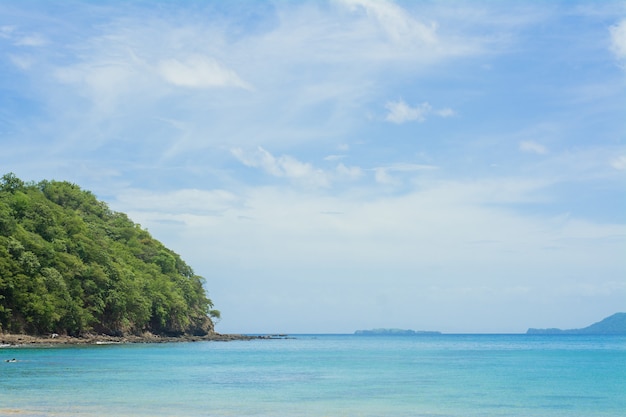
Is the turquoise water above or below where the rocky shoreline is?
below

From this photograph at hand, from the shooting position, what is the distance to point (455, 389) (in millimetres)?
32969

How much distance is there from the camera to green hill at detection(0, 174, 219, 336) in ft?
216

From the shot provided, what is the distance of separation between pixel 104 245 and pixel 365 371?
5575 cm

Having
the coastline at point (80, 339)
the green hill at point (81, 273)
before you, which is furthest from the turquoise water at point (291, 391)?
the green hill at point (81, 273)

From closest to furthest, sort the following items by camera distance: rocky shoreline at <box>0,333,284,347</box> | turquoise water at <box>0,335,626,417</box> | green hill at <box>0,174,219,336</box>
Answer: turquoise water at <box>0,335,626,417</box> → rocky shoreline at <box>0,333,284,347</box> → green hill at <box>0,174,219,336</box>

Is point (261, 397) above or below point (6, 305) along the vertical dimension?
below

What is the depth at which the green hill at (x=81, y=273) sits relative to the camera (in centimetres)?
6594

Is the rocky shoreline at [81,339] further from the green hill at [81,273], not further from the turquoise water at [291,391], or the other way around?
the turquoise water at [291,391]

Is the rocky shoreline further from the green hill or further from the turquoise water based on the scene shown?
the turquoise water

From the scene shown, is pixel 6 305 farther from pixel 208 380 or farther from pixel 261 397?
pixel 261 397

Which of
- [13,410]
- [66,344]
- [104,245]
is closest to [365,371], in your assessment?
[13,410]

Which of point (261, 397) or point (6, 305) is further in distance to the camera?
point (6, 305)

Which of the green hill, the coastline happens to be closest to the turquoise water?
the coastline

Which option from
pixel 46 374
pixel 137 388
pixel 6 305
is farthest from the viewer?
pixel 6 305
